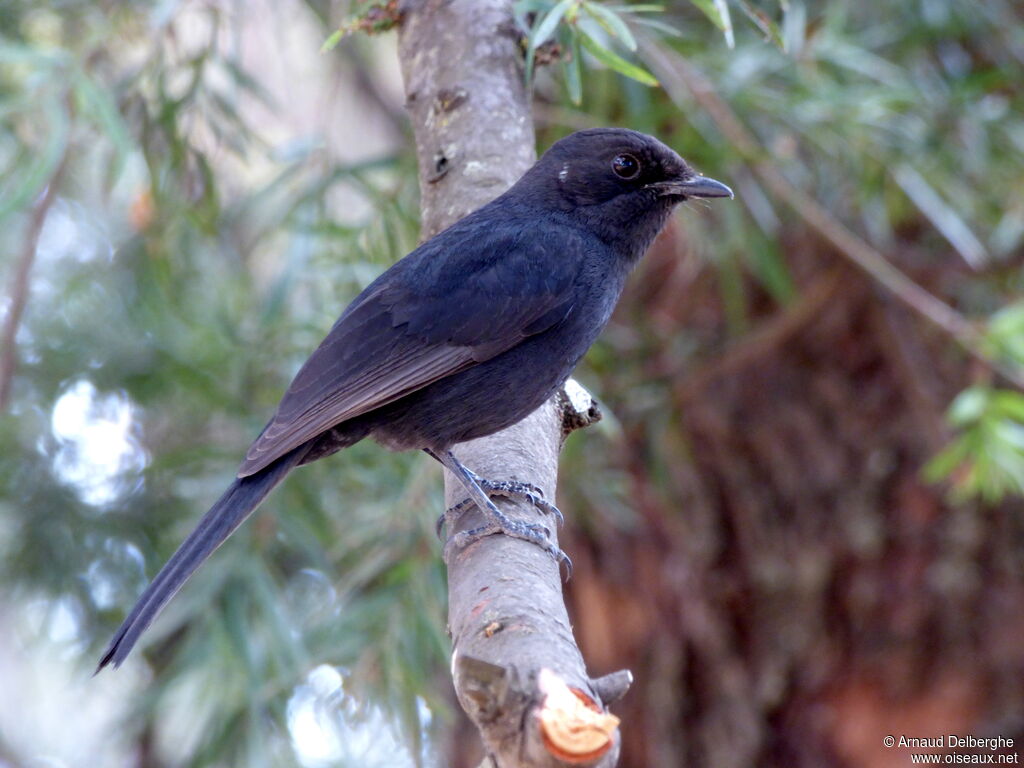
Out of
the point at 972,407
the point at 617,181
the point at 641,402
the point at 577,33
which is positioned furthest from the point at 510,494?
the point at 641,402

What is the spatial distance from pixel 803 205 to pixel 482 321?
58.4 inches

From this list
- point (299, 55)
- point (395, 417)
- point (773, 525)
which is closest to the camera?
point (395, 417)

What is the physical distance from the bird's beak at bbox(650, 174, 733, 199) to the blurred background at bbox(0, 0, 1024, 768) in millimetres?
595

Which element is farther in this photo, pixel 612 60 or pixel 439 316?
pixel 439 316

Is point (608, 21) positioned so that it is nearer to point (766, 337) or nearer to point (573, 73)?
point (573, 73)

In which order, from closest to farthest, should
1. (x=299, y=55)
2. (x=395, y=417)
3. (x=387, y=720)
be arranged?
(x=395, y=417) < (x=387, y=720) < (x=299, y=55)

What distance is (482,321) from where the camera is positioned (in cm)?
330

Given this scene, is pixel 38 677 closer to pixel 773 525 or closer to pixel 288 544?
pixel 288 544

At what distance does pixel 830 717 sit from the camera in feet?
17.5

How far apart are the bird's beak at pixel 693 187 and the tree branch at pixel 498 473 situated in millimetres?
434

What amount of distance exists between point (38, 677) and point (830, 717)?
551cm

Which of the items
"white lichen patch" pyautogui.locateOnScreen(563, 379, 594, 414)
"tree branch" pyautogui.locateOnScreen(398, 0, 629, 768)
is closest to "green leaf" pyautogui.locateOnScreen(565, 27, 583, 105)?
"tree branch" pyautogui.locateOnScreen(398, 0, 629, 768)

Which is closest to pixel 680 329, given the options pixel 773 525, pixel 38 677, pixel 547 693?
pixel 773 525

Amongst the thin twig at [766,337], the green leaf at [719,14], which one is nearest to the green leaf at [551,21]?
the green leaf at [719,14]
